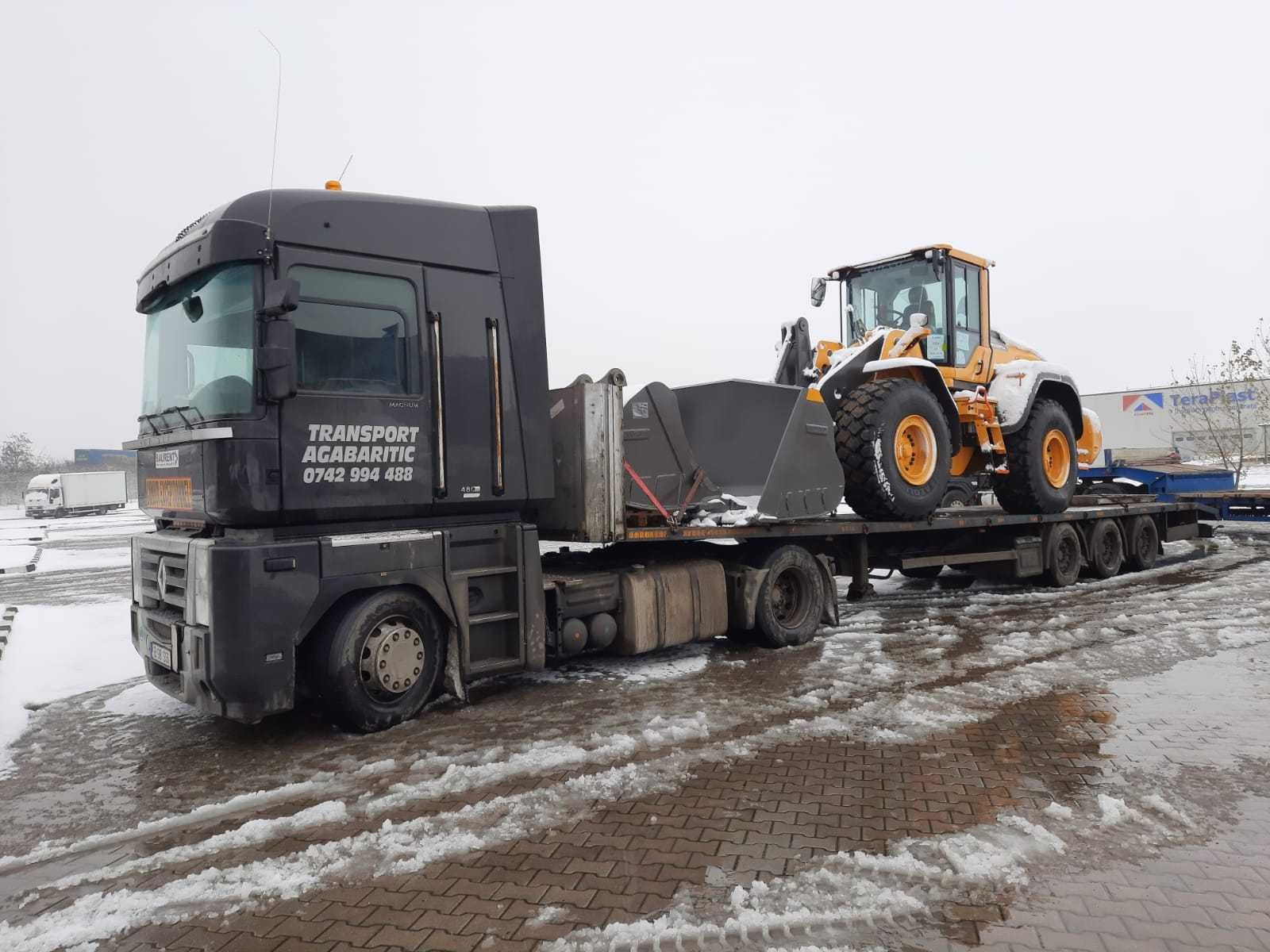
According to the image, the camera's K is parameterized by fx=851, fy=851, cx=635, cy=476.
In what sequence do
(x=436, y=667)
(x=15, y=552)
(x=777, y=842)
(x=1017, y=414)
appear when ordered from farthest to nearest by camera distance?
(x=15, y=552) → (x=1017, y=414) → (x=436, y=667) → (x=777, y=842)

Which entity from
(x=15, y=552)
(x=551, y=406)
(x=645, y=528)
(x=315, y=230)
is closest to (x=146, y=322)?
(x=315, y=230)

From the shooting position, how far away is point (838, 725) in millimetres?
5547

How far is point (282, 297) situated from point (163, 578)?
215 cm

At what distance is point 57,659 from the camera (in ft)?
26.6

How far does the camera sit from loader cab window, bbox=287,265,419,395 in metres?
5.37

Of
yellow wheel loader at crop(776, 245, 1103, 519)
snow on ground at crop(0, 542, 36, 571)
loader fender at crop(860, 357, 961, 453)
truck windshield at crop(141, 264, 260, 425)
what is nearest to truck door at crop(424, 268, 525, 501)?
truck windshield at crop(141, 264, 260, 425)

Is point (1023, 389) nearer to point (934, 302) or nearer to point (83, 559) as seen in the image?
point (934, 302)

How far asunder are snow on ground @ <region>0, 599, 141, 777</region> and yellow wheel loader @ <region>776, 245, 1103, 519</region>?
714 centimetres

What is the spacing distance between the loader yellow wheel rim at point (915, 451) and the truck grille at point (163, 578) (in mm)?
6709

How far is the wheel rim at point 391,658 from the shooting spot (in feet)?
18.0

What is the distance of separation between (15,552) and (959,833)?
24.9 metres

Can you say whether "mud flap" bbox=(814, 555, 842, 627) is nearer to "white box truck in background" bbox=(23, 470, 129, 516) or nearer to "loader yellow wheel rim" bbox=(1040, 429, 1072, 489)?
"loader yellow wheel rim" bbox=(1040, 429, 1072, 489)

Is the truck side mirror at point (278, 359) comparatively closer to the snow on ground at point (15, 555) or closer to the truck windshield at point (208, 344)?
the truck windshield at point (208, 344)

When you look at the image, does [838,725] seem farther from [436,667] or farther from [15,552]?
[15,552]
